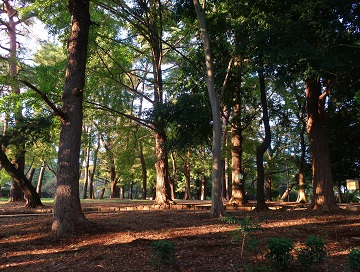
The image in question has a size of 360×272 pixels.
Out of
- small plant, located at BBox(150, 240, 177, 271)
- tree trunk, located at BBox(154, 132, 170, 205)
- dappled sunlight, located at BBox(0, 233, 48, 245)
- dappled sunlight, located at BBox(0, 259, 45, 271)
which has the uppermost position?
tree trunk, located at BBox(154, 132, 170, 205)

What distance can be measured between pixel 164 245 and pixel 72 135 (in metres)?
4.31

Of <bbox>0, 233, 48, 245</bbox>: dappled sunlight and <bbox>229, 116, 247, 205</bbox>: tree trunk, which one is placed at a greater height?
<bbox>229, 116, 247, 205</bbox>: tree trunk

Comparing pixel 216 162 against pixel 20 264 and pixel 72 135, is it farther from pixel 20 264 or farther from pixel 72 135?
pixel 20 264

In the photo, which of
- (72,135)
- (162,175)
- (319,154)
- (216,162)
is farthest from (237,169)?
(72,135)

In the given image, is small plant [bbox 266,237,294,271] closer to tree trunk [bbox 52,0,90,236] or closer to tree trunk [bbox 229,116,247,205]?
tree trunk [bbox 52,0,90,236]

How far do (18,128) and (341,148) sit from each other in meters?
17.4

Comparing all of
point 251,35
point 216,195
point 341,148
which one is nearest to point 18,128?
point 216,195

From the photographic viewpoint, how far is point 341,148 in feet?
61.6

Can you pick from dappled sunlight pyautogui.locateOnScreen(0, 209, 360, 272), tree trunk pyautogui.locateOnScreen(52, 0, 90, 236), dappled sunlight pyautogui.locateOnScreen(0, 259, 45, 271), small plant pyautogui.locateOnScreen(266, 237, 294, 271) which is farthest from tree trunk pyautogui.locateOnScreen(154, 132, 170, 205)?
small plant pyautogui.locateOnScreen(266, 237, 294, 271)

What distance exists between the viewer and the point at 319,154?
11.9 m

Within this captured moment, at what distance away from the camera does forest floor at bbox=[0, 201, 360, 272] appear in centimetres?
480

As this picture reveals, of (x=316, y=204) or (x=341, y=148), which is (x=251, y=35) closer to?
(x=316, y=204)

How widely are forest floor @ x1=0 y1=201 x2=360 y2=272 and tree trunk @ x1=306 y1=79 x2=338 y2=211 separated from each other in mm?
2633

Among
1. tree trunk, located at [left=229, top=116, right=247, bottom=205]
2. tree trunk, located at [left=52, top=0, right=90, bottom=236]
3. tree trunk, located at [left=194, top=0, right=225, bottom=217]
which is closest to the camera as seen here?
tree trunk, located at [left=52, top=0, right=90, bottom=236]
